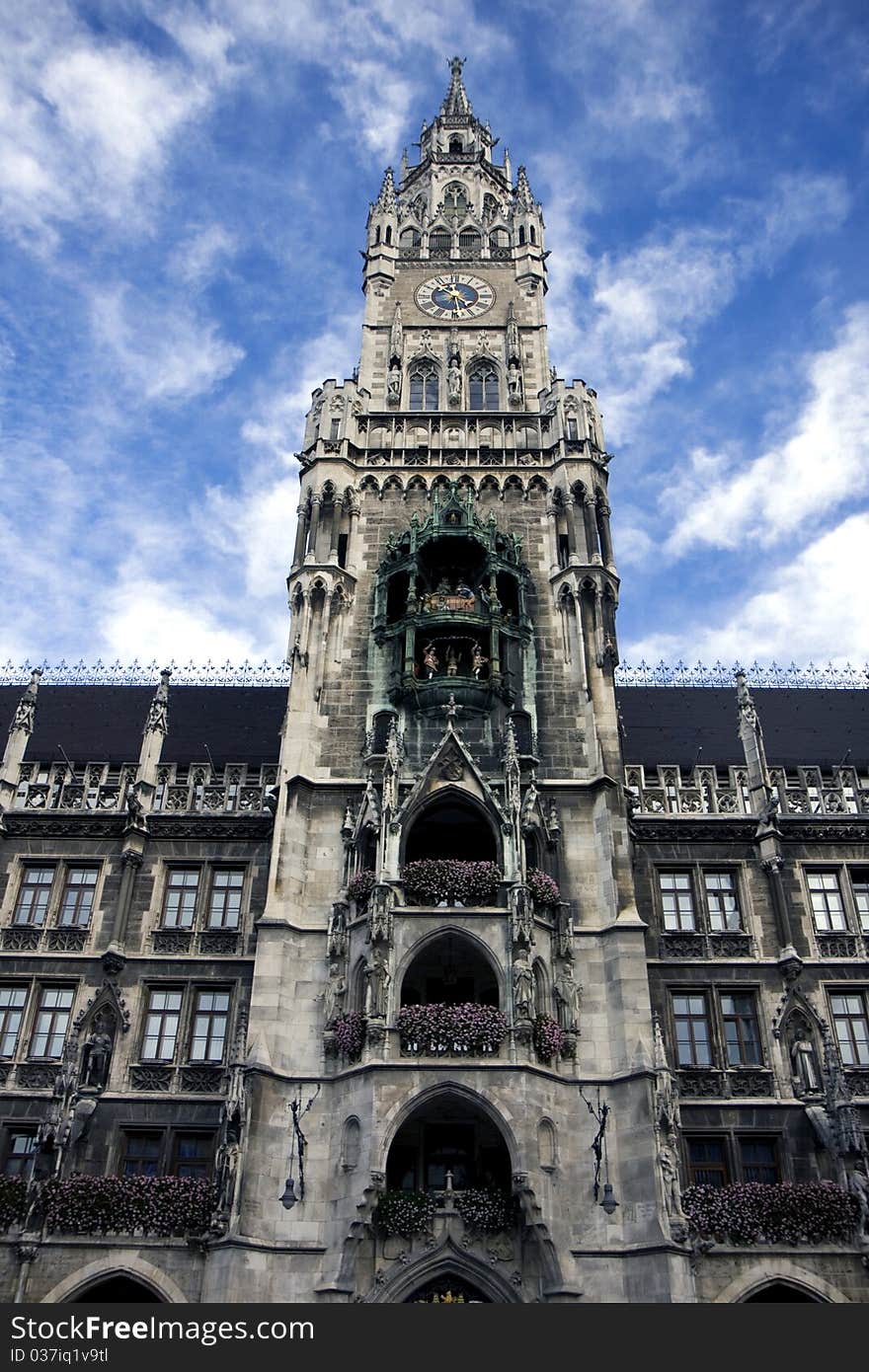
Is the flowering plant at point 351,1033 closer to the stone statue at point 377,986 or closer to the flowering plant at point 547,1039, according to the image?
the stone statue at point 377,986

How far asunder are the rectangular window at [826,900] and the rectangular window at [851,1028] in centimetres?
163

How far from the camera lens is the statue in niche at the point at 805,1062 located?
23.8 metres

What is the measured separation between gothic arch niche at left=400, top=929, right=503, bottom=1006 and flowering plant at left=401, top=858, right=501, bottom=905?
3.23 feet

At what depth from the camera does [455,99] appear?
160 feet

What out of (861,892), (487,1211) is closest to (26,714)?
(487,1211)

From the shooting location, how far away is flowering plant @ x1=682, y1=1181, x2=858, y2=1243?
857 inches

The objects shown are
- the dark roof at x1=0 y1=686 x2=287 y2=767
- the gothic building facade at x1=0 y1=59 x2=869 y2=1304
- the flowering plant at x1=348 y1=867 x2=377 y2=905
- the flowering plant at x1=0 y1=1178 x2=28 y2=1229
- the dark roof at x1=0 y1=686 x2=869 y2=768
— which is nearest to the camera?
the gothic building facade at x1=0 y1=59 x2=869 y2=1304

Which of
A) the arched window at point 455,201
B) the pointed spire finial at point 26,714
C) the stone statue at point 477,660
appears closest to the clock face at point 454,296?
the arched window at point 455,201

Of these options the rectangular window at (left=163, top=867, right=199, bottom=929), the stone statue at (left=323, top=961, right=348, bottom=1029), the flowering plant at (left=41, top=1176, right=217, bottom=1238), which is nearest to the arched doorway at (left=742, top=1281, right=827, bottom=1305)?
the stone statue at (left=323, top=961, right=348, bottom=1029)

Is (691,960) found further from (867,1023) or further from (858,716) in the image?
(858,716)

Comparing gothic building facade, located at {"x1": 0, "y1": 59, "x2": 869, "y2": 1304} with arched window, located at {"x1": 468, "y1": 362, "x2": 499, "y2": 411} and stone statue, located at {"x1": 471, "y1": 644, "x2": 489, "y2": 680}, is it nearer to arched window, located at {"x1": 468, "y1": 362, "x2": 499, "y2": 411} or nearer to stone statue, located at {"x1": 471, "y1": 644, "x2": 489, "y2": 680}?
stone statue, located at {"x1": 471, "y1": 644, "x2": 489, "y2": 680}
